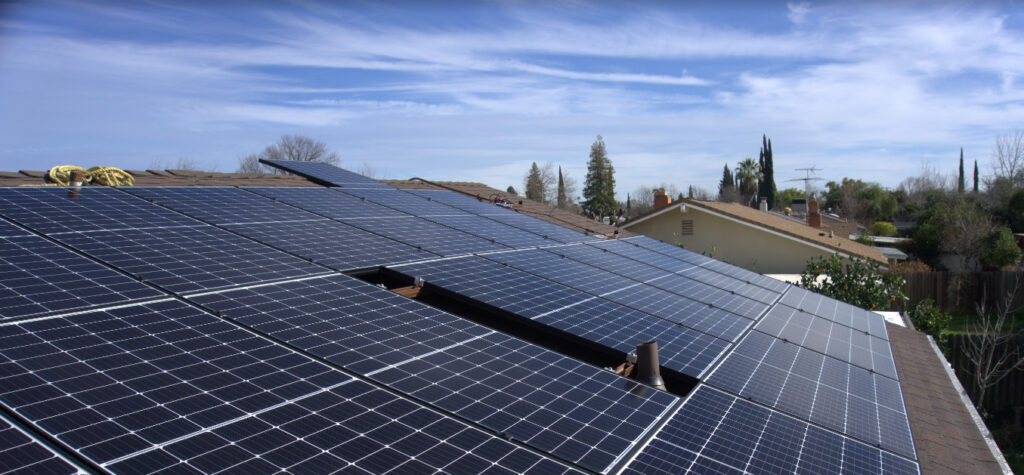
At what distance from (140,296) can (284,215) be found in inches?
189

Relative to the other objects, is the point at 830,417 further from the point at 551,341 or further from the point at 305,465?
the point at 305,465

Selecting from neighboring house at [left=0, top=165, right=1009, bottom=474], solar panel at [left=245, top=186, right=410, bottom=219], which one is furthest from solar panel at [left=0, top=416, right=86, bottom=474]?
solar panel at [left=245, top=186, right=410, bottom=219]

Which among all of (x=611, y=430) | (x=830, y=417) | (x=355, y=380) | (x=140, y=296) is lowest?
(x=830, y=417)

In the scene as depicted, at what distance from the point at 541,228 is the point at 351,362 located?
34.1ft

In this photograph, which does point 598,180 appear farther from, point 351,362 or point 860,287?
point 351,362

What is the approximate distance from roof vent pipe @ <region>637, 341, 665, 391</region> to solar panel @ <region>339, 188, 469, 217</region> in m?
7.50

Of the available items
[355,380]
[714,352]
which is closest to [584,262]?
[714,352]

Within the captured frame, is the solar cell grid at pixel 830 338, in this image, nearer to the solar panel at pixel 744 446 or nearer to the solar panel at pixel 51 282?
the solar panel at pixel 744 446

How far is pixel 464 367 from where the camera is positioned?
20.0ft

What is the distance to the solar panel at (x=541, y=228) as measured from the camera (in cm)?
1509

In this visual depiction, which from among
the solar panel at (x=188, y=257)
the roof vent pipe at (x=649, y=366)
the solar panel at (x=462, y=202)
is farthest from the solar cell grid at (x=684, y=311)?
the solar panel at (x=462, y=202)

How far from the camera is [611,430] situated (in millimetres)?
5422

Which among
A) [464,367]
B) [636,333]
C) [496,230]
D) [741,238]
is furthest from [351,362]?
[741,238]

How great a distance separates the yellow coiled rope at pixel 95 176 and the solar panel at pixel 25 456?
7.92 metres
